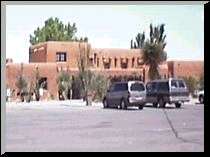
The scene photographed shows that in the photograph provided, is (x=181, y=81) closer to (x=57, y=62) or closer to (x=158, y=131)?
(x=158, y=131)

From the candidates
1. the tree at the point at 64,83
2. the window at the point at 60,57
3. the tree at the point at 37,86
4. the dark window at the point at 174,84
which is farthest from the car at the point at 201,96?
the tree at the point at 37,86

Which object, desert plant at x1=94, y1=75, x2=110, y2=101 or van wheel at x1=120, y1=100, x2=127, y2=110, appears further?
van wheel at x1=120, y1=100, x2=127, y2=110

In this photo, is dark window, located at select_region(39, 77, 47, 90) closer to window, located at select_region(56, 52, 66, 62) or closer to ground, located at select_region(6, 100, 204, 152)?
ground, located at select_region(6, 100, 204, 152)

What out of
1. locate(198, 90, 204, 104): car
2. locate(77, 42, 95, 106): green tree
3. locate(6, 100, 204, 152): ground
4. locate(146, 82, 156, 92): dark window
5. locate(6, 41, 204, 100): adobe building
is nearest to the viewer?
locate(6, 100, 204, 152): ground

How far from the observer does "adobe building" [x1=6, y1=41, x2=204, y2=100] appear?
1731cm

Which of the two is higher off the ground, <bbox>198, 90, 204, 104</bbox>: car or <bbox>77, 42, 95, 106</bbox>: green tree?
<bbox>77, 42, 95, 106</bbox>: green tree

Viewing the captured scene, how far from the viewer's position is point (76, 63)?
18.5 meters

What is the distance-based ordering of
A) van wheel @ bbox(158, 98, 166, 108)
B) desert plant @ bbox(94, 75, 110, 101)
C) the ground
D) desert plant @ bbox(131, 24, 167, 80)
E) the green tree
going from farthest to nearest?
van wheel @ bbox(158, 98, 166, 108), the green tree, desert plant @ bbox(94, 75, 110, 101), desert plant @ bbox(131, 24, 167, 80), the ground

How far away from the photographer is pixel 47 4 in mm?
16062

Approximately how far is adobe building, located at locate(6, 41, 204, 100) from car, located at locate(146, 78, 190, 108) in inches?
11.1

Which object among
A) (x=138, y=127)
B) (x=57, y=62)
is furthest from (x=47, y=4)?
(x=138, y=127)

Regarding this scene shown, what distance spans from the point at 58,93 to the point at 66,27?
3.13 metres

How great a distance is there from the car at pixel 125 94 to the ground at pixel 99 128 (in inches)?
12.1

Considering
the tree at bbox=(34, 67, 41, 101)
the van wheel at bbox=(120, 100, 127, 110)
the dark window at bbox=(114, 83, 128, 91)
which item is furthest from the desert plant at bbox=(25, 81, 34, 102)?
the van wheel at bbox=(120, 100, 127, 110)
